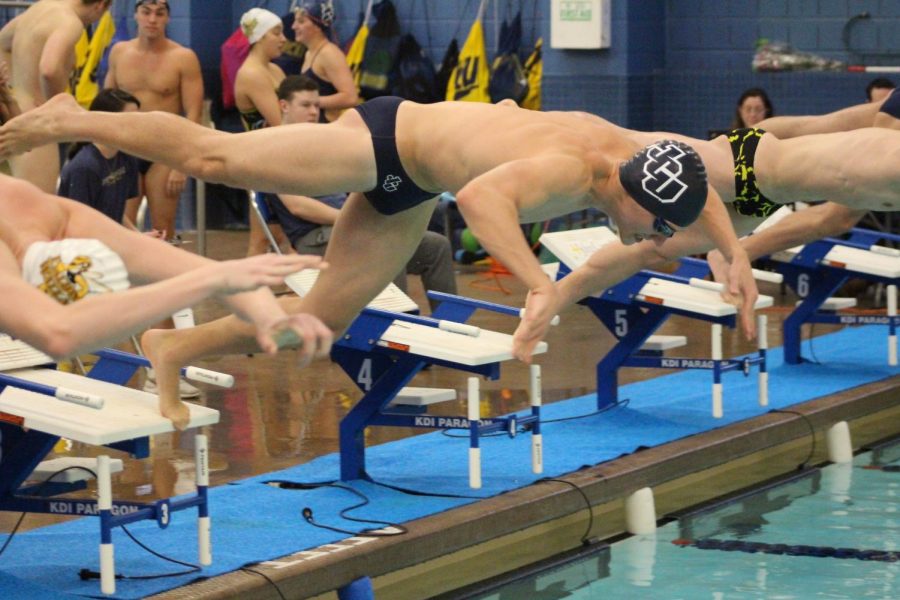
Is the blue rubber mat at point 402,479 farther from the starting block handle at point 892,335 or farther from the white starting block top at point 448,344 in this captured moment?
the white starting block top at point 448,344

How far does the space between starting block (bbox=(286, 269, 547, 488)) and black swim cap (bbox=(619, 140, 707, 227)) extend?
1.29 m

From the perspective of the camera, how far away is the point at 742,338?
10.0 m

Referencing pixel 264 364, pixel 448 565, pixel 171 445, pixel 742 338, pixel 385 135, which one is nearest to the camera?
pixel 385 135

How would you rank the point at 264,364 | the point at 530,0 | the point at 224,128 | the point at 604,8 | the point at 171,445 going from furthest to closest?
the point at 224,128 < the point at 530,0 < the point at 604,8 < the point at 264,364 < the point at 171,445

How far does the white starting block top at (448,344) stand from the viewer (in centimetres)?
606

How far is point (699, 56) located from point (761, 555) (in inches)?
318

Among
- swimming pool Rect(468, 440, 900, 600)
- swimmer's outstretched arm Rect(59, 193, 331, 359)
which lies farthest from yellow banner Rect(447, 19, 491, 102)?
swimmer's outstretched arm Rect(59, 193, 331, 359)

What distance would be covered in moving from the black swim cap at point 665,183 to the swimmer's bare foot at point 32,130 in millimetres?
1702

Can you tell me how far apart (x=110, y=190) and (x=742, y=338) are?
4.13 m

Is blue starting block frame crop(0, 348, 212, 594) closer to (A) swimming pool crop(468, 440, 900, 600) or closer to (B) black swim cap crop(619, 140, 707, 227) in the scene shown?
(A) swimming pool crop(468, 440, 900, 600)

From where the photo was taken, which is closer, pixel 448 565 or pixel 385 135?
pixel 385 135

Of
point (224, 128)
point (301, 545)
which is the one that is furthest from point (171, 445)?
point (224, 128)

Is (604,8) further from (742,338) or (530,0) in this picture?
(742,338)

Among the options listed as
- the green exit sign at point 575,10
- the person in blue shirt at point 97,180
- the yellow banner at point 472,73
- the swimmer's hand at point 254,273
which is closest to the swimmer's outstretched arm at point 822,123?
the person in blue shirt at point 97,180
